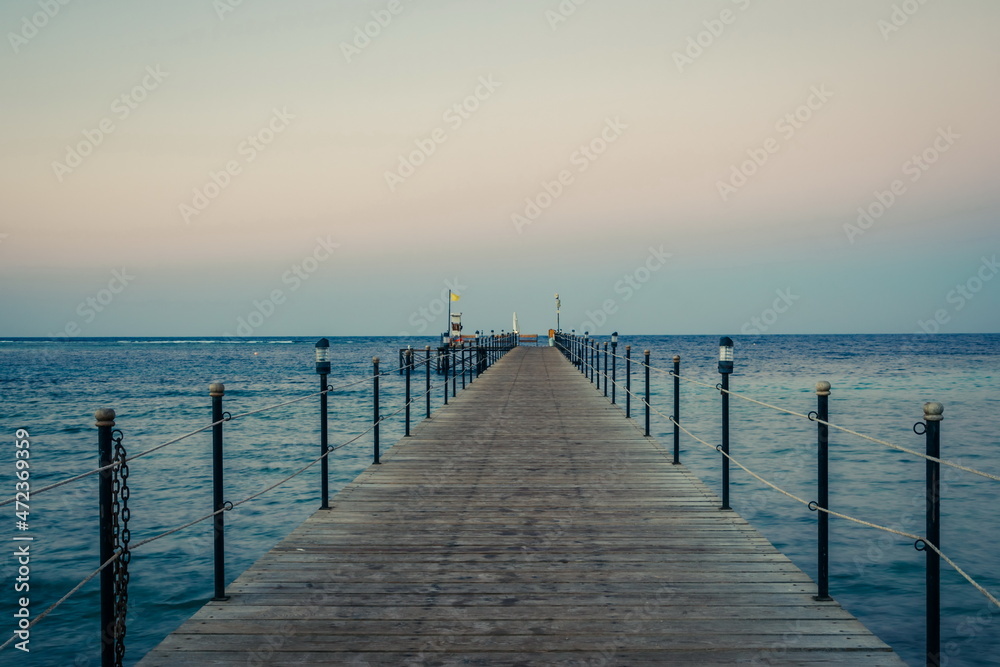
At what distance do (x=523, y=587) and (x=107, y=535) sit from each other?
1854mm

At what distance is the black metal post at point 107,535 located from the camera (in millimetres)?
2605

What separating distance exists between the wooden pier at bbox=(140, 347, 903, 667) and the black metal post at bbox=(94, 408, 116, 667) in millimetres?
201

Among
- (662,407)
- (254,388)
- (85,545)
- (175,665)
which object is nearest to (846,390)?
(662,407)

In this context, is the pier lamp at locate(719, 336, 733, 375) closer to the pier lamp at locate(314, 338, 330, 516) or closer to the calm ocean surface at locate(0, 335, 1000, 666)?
the calm ocean surface at locate(0, 335, 1000, 666)

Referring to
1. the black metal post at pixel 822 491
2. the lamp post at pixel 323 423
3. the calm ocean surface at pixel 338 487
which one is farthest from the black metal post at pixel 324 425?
the black metal post at pixel 822 491

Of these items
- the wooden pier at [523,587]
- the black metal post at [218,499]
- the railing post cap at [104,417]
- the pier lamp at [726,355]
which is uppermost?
the pier lamp at [726,355]

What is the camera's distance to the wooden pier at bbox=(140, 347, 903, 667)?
2787 millimetres

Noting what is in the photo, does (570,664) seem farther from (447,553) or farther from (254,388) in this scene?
(254,388)

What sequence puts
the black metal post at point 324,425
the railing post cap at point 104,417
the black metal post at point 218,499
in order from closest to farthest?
1. the railing post cap at point 104,417
2. the black metal post at point 218,499
3. the black metal post at point 324,425

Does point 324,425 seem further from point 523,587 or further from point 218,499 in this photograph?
point 523,587

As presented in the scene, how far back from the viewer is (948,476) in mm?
11719

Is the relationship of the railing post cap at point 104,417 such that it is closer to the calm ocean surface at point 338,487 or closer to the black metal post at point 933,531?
the black metal post at point 933,531

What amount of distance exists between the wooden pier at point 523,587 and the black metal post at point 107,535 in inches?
7.9

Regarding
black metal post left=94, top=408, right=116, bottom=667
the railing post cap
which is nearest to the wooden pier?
black metal post left=94, top=408, right=116, bottom=667
